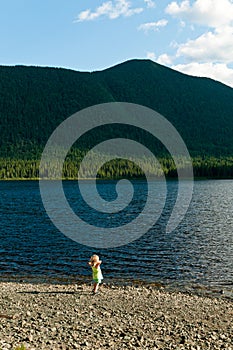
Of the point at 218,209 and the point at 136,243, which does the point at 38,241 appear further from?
the point at 218,209

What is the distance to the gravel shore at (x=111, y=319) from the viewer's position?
20.0 metres

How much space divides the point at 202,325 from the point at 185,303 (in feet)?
15.5

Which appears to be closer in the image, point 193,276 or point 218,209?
point 193,276

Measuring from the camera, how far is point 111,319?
2362 centimetres

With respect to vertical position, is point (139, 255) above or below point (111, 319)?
below

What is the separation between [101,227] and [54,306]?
1660 inches

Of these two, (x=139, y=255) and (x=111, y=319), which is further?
(x=139, y=255)

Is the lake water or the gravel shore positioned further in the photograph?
the lake water

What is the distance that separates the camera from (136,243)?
174 ft

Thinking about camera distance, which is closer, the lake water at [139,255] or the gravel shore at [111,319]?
the gravel shore at [111,319]

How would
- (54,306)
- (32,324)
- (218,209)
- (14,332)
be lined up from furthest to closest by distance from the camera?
1. (218,209)
2. (54,306)
3. (32,324)
4. (14,332)

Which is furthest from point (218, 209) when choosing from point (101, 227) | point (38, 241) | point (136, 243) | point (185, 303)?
point (185, 303)

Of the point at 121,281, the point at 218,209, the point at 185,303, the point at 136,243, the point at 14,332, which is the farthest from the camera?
the point at 218,209

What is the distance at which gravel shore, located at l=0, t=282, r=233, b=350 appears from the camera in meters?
20.0
